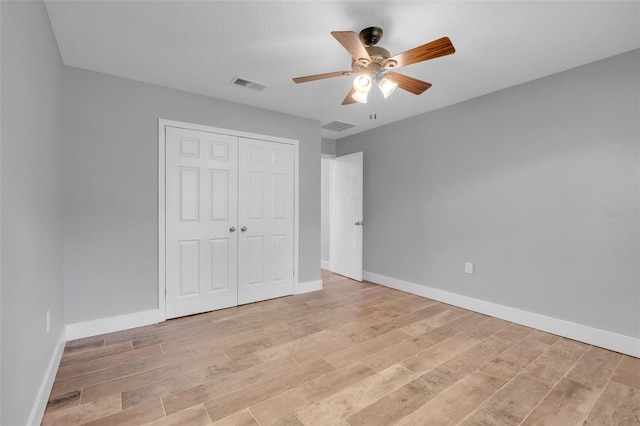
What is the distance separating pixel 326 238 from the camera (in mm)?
5910

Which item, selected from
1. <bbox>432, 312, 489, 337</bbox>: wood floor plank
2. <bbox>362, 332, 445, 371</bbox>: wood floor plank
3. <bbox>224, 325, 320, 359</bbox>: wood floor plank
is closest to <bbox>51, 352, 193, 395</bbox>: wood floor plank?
<bbox>224, 325, 320, 359</bbox>: wood floor plank

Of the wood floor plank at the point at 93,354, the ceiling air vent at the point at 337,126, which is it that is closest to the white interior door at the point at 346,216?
the ceiling air vent at the point at 337,126

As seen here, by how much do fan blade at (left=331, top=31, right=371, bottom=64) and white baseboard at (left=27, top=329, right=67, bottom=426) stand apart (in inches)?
103

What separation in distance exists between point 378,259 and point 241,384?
3.14 meters

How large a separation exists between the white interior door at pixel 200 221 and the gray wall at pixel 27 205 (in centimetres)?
104

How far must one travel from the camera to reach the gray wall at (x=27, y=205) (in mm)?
1230

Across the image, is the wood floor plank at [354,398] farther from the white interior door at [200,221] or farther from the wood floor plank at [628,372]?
the white interior door at [200,221]

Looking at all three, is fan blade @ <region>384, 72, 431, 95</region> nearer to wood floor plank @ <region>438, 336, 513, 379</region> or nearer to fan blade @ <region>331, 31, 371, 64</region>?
fan blade @ <region>331, 31, 371, 64</region>

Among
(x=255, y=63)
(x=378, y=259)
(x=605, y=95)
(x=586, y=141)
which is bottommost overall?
(x=378, y=259)

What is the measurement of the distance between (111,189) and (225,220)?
1.17 meters

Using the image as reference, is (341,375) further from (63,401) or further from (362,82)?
(362,82)

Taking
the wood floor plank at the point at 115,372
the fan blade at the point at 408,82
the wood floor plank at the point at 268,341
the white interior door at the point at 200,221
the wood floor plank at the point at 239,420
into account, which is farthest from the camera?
the white interior door at the point at 200,221

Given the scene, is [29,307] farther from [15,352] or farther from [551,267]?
[551,267]

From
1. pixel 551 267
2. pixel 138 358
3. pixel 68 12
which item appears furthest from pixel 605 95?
pixel 138 358
